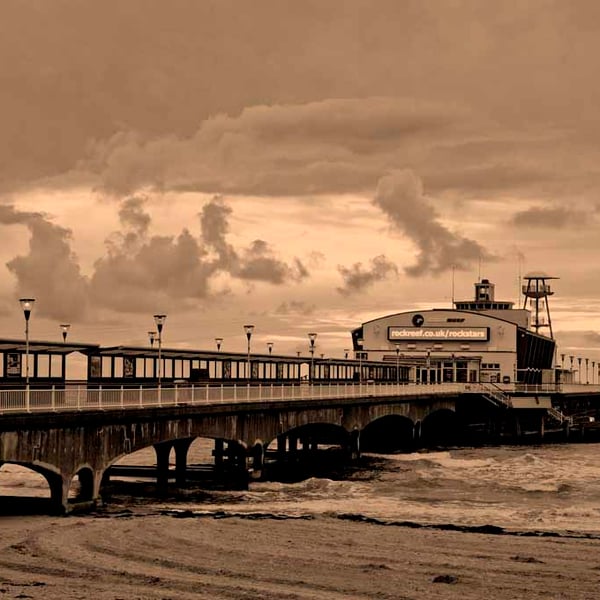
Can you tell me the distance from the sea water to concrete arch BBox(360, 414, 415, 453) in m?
9.84

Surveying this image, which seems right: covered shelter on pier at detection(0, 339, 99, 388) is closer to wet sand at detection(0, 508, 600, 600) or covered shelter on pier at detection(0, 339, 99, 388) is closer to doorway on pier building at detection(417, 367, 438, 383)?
wet sand at detection(0, 508, 600, 600)

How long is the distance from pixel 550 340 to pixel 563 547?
130161 millimetres

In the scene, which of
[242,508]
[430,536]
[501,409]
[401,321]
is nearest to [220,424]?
[242,508]

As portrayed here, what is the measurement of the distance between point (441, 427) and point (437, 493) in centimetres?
5711

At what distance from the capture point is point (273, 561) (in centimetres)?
3209

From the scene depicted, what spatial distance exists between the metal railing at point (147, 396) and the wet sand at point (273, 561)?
4.03 m

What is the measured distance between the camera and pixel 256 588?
28141mm

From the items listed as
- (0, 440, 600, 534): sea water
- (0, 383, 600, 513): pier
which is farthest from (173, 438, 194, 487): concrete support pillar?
(0, 440, 600, 534): sea water

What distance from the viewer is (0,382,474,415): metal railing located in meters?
38.8

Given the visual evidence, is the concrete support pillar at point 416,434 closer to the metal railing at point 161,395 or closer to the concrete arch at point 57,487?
the metal railing at point 161,395

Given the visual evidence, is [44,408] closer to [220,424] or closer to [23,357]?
[23,357]

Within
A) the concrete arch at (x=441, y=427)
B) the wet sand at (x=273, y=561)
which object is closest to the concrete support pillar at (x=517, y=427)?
the concrete arch at (x=441, y=427)

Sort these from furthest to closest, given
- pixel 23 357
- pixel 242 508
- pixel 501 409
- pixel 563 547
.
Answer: pixel 501 409
pixel 23 357
pixel 242 508
pixel 563 547

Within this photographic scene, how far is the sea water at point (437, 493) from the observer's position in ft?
151
